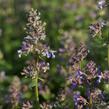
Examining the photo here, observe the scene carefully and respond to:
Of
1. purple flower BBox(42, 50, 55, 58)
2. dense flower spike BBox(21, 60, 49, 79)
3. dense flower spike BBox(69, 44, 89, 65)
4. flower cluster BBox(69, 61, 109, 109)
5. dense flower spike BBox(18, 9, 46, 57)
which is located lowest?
flower cluster BBox(69, 61, 109, 109)

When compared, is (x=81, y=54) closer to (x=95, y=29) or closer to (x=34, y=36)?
(x=95, y=29)

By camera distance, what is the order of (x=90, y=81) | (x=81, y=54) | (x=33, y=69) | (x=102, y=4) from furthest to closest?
(x=102, y=4), (x=81, y=54), (x=33, y=69), (x=90, y=81)

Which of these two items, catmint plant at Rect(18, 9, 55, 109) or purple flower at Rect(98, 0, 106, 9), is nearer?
catmint plant at Rect(18, 9, 55, 109)

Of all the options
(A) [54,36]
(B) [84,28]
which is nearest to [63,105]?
(A) [54,36]

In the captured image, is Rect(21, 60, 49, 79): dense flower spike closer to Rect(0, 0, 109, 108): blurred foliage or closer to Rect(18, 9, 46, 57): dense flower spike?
Rect(18, 9, 46, 57): dense flower spike

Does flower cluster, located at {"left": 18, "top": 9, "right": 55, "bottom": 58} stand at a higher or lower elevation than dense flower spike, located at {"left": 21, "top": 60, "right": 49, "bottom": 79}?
higher

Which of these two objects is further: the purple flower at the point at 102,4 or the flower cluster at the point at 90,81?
the purple flower at the point at 102,4

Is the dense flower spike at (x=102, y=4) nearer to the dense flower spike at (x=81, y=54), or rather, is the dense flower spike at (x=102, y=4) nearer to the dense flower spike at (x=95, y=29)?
the dense flower spike at (x=95, y=29)

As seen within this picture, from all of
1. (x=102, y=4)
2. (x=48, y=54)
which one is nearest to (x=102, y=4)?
(x=102, y=4)

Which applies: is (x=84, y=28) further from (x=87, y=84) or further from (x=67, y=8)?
(x=87, y=84)

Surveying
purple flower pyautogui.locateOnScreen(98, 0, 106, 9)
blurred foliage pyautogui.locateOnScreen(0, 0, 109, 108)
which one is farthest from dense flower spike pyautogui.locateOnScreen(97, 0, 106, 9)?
blurred foliage pyautogui.locateOnScreen(0, 0, 109, 108)

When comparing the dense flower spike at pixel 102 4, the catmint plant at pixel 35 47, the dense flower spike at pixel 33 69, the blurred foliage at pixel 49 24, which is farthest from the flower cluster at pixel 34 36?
the blurred foliage at pixel 49 24
